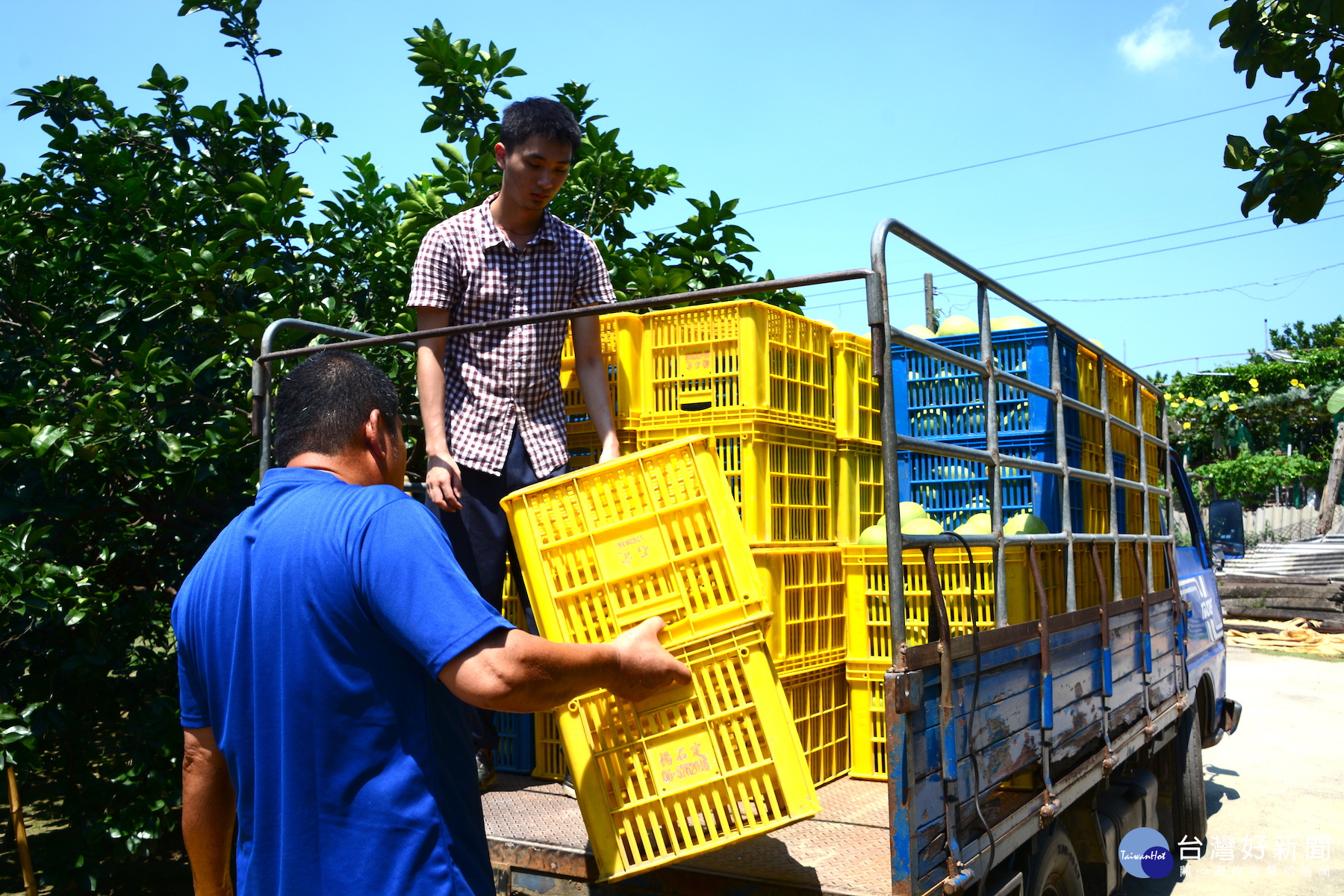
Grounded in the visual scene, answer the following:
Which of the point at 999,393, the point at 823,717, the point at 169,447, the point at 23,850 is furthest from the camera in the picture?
the point at 23,850

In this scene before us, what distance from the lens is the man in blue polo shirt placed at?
5.87ft

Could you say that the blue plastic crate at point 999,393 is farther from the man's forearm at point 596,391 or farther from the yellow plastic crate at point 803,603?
the man's forearm at point 596,391

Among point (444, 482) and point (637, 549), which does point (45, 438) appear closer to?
point (444, 482)

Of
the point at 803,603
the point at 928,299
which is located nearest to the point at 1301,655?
the point at 928,299

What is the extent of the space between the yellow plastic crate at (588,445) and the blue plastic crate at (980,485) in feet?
4.18

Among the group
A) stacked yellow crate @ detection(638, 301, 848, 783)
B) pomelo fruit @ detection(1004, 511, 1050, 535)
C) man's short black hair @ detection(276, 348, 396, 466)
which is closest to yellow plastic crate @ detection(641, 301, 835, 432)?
stacked yellow crate @ detection(638, 301, 848, 783)

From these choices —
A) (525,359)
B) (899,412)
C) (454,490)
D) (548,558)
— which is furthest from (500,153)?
(899,412)

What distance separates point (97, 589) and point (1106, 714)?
442 cm

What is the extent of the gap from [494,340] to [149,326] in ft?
8.48

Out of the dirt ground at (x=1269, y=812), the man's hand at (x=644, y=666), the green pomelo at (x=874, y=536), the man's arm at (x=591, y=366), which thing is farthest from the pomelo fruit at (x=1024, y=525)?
the dirt ground at (x=1269, y=812)

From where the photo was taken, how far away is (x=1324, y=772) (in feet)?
28.3

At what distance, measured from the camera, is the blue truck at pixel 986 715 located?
7.84 feet

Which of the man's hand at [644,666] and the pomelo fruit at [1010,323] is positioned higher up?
the pomelo fruit at [1010,323]

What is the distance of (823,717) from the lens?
3580mm
